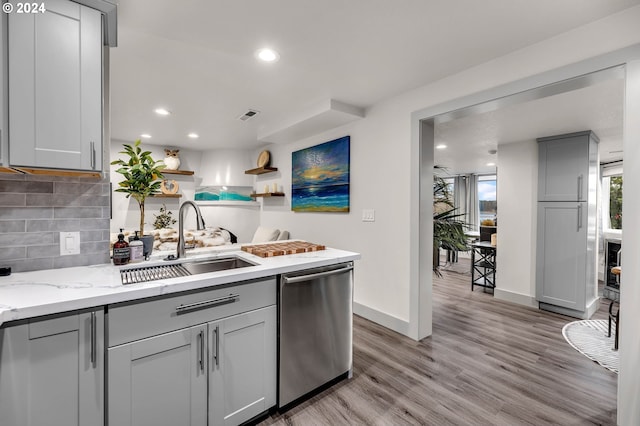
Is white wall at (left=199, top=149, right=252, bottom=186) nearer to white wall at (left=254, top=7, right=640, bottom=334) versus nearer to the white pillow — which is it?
the white pillow

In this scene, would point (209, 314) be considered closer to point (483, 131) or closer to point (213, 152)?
point (483, 131)

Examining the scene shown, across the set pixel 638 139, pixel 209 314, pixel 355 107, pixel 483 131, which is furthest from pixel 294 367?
pixel 483 131

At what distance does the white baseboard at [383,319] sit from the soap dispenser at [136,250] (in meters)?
2.36

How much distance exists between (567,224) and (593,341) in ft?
4.59

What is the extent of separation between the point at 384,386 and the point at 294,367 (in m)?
0.73

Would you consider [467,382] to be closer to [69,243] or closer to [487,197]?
[69,243]

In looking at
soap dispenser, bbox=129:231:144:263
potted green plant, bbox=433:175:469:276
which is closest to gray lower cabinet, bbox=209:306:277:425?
soap dispenser, bbox=129:231:144:263

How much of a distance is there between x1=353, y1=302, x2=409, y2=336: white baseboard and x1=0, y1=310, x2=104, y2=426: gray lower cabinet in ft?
8.00

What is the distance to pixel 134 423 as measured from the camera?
4.23 feet

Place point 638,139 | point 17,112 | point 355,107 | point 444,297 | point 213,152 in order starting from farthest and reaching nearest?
1. point 213,152
2. point 444,297
3. point 355,107
4. point 638,139
5. point 17,112

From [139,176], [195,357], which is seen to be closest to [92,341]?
[195,357]

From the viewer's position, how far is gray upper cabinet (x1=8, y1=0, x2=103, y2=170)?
126 centimetres

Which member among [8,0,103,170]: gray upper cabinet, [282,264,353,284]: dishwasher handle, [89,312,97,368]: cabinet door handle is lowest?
[89,312,97,368]: cabinet door handle

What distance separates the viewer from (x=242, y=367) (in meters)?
1.59
